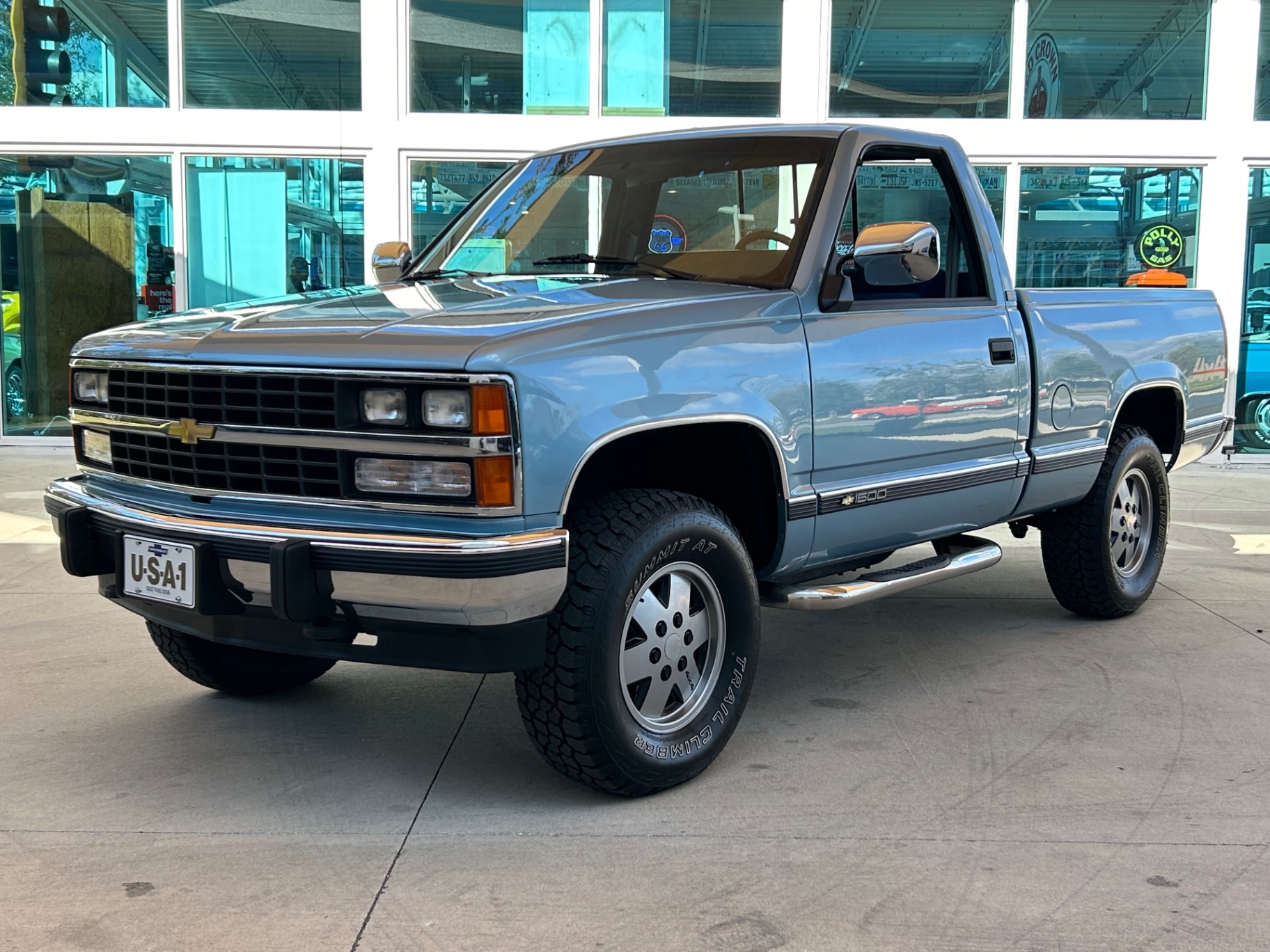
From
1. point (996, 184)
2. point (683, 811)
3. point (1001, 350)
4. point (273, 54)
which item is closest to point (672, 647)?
point (683, 811)

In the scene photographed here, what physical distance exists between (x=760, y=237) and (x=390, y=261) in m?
1.53

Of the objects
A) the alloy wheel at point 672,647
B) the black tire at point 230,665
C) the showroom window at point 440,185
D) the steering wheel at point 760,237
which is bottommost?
the black tire at point 230,665

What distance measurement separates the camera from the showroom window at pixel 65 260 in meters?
11.4

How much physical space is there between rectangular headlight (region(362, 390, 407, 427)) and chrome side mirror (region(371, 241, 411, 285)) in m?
1.89

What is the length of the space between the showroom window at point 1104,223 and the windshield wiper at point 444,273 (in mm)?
8029

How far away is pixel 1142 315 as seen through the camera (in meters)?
5.58

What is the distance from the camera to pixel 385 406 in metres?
3.18

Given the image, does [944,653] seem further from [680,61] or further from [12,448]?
[12,448]

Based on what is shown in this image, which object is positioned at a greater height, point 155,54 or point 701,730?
point 155,54

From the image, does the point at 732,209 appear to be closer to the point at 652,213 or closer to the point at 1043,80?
the point at 652,213

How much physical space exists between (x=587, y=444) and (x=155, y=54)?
961 cm

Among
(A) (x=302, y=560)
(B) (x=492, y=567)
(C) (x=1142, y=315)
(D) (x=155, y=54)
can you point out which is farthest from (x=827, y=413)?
(D) (x=155, y=54)

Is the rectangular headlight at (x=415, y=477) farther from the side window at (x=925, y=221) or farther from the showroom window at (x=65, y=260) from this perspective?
the showroom window at (x=65, y=260)

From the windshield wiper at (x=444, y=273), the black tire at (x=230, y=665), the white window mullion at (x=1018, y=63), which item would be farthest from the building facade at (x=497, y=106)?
the black tire at (x=230, y=665)
